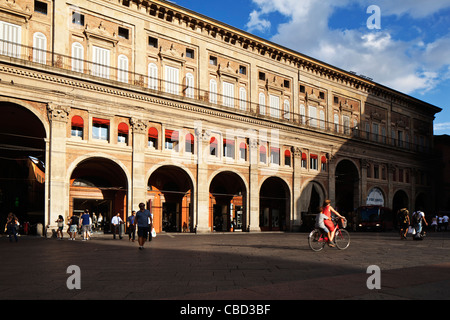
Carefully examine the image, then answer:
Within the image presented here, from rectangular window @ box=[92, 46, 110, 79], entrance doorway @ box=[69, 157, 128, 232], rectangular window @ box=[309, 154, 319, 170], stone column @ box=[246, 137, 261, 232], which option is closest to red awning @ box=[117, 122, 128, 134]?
entrance doorway @ box=[69, 157, 128, 232]

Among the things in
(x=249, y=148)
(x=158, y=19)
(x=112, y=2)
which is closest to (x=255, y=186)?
(x=249, y=148)

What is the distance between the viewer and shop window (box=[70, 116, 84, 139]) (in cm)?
2448

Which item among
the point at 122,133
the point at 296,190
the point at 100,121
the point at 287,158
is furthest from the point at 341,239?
the point at 287,158

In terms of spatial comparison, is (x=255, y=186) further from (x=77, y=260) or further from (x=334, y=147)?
(x=77, y=260)

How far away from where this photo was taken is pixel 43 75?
918 inches

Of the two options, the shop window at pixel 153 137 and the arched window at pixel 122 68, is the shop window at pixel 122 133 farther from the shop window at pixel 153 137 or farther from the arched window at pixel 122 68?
the arched window at pixel 122 68

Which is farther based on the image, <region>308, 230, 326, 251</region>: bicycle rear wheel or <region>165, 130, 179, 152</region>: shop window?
<region>165, 130, 179, 152</region>: shop window

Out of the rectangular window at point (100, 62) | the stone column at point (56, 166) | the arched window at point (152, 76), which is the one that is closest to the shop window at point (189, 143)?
the arched window at point (152, 76)

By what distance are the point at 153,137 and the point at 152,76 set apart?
4198 mm

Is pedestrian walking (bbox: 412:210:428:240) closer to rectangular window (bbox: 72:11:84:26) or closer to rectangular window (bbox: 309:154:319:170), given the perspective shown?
rectangular window (bbox: 309:154:319:170)

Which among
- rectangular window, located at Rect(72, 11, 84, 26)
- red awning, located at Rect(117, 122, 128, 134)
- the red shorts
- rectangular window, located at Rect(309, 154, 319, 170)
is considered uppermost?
rectangular window, located at Rect(72, 11, 84, 26)

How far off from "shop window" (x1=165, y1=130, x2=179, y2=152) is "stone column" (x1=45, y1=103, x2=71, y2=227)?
6969 mm

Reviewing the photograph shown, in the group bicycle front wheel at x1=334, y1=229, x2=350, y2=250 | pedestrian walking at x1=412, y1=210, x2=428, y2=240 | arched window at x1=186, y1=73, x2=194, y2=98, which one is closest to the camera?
bicycle front wheel at x1=334, y1=229, x2=350, y2=250

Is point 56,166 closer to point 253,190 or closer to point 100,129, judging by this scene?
point 100,129
